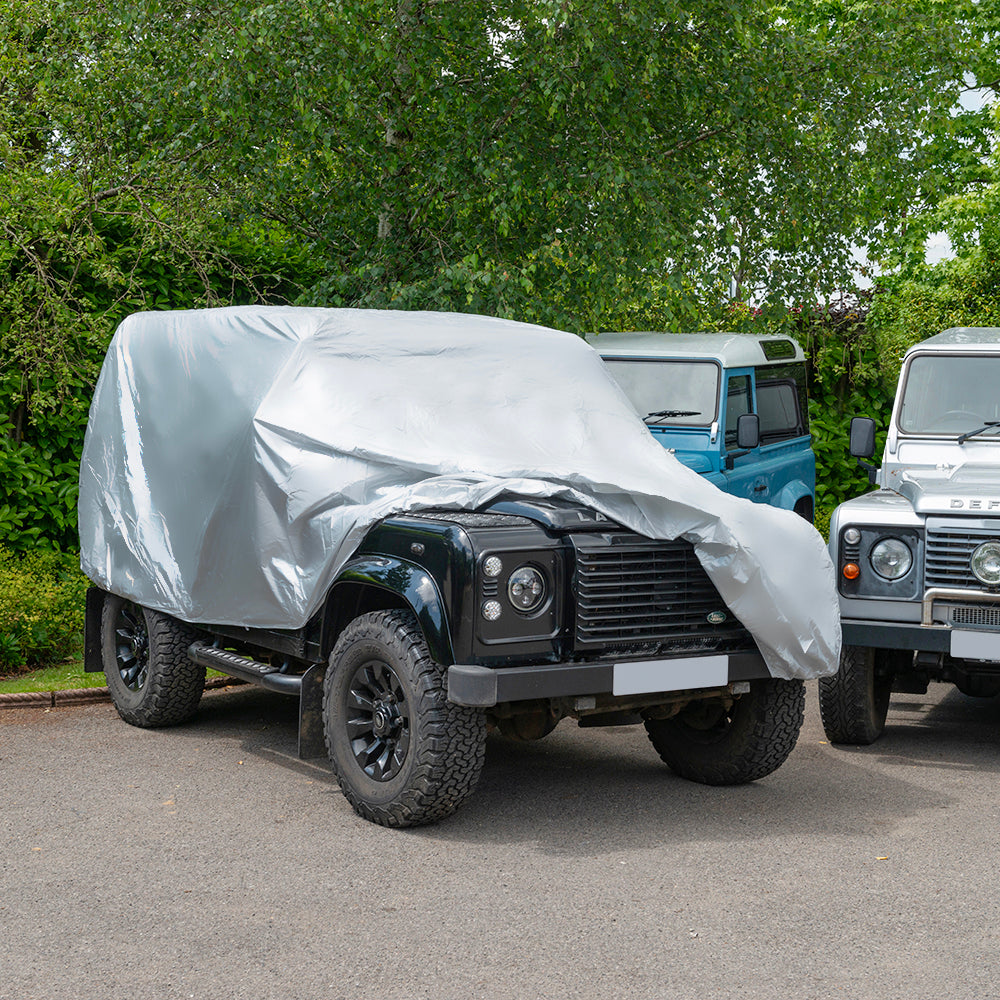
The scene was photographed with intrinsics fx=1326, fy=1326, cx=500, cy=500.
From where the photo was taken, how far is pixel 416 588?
17.8 ft

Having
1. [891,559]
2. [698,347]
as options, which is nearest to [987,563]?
[891,559]

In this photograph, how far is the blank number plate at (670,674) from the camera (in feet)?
17.9

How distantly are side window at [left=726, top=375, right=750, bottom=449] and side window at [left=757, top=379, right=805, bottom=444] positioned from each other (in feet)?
0.87

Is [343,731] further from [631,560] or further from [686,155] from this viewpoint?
[686,155]

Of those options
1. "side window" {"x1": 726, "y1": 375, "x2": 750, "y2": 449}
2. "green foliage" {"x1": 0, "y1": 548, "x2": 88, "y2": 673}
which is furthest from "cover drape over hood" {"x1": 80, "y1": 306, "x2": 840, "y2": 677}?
"side window" {"x1": 726, "y1": 375, "x2": 750, "y2": 449}

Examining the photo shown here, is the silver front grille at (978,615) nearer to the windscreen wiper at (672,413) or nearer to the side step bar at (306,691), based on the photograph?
the side step bar at (306,691)

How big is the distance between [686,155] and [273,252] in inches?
156

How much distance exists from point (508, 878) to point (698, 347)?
644 centimetres

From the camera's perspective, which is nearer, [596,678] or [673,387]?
[596,678]

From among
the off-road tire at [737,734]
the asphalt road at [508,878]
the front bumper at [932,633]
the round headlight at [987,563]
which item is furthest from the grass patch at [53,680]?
the round headlight at [987,563]

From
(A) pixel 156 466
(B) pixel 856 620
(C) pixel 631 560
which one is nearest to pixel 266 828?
(C) pixel 631 560

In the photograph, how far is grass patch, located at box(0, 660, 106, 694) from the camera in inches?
333

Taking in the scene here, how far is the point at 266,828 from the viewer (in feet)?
18.6

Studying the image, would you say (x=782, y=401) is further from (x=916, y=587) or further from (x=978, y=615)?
(x=978, y=615)
